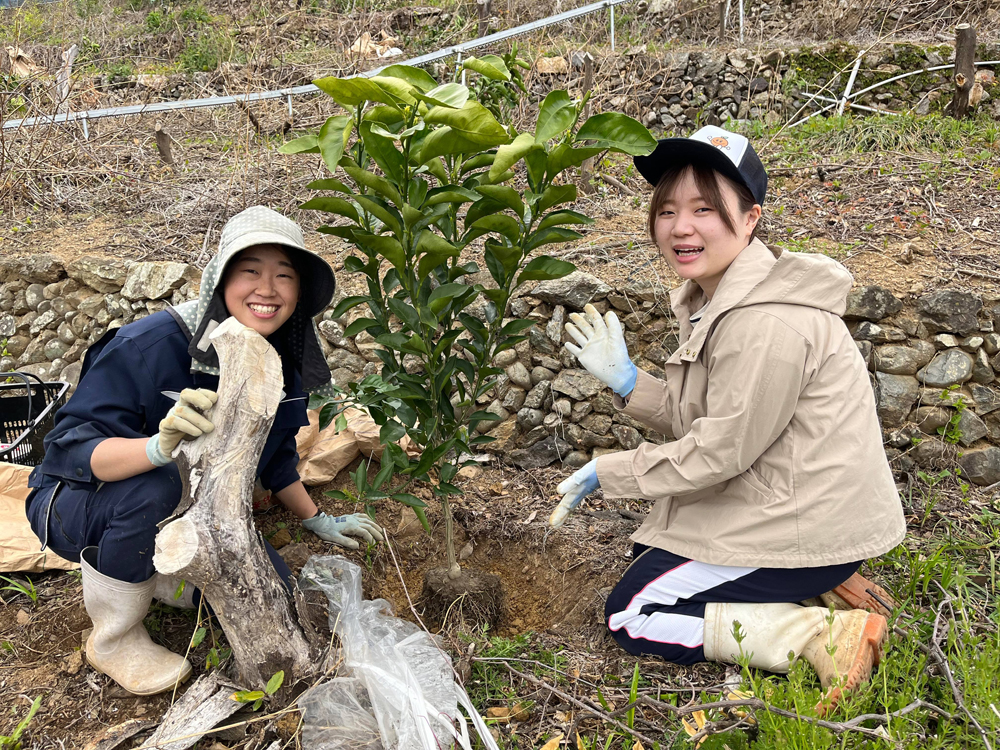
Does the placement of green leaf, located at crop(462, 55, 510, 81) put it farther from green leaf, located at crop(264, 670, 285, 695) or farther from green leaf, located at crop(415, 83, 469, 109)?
green leaf, located at crop(264, 670, 285, 695)

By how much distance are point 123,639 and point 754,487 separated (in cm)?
174

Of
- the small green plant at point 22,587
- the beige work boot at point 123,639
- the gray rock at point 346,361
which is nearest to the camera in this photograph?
the beige work boot at point 123,639

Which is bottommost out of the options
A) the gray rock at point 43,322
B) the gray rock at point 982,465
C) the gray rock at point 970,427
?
the gray rock at point 982,465

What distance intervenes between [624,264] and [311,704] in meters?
2.23

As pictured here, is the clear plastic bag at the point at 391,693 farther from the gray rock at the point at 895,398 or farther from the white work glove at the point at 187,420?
the gray rock at the point at 895,398

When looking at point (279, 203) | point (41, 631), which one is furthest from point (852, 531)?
point (279, 203)

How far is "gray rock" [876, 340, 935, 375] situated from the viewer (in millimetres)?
2906

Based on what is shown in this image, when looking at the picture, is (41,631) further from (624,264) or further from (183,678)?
(624,264)

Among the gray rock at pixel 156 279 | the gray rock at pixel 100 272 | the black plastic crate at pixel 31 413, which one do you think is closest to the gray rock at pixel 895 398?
the gray rock at pixel 156 279

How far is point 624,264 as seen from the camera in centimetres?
323

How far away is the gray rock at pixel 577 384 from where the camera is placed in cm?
306

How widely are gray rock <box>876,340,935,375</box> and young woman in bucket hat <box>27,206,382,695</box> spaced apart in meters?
2.24

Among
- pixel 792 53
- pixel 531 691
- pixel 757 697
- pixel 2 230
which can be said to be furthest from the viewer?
pixel 792 53

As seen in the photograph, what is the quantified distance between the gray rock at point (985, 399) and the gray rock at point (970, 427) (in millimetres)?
36
